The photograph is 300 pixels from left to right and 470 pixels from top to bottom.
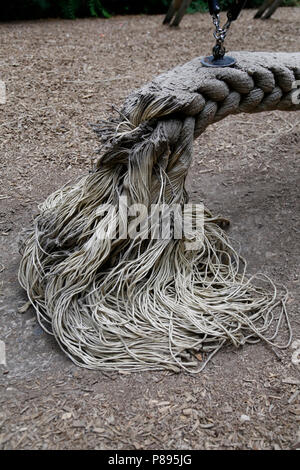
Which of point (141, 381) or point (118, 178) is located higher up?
point (118, 178)

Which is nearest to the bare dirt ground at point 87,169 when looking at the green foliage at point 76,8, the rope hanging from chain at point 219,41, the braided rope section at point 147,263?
the braided rope section at point 147,263

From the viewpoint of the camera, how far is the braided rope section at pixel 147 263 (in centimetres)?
150

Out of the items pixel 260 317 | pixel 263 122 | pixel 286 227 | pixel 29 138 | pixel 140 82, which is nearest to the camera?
pixel 260 317

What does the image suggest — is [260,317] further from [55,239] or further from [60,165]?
[60,165]

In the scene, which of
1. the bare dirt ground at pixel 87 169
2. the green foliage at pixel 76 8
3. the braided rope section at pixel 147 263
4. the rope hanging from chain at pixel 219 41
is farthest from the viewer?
the green foliage at pixel 76 8

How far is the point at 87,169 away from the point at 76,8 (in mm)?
2747

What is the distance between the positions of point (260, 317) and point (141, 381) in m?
0.46

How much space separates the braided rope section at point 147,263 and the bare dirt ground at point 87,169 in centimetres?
7

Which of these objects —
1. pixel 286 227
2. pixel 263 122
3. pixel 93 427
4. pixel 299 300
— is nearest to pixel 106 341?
pixel 93 427

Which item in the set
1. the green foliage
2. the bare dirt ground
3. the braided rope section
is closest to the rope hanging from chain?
the braided rope section

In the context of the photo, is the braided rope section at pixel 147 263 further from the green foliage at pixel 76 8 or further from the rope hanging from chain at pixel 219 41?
the green foliage at pixel 76 8

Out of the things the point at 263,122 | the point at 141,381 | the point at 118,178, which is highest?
the point at 118,178

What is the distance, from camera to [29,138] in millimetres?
2551

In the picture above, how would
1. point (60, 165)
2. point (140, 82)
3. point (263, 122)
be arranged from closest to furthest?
point (60, 165) < point (263, 122) < point (140, 82)
